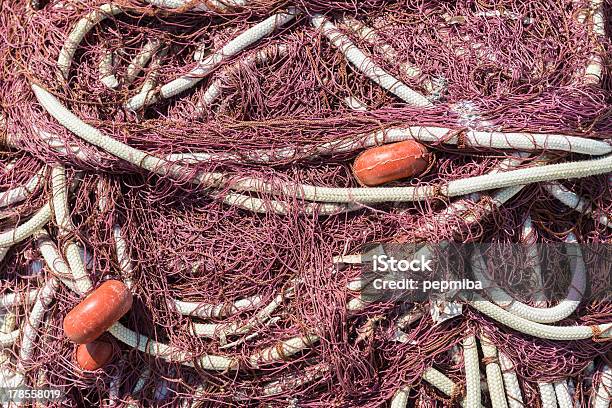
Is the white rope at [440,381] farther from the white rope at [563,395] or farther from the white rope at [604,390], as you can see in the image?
the white rope at [604,390]

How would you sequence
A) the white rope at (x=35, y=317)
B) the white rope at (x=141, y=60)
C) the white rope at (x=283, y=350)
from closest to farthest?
1. the white rope at (x=283, y=350)
2. the white rope at (x=35, y=317)
3. the white rope at (x=141, y=60)

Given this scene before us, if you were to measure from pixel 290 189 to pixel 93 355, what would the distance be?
38.7 inches

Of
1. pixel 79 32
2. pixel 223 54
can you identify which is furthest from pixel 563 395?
pixel 79 32

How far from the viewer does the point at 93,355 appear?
2221 millimetres

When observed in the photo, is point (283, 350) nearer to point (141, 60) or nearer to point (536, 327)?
point (536, 327)

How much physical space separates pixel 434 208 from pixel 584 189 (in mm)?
606

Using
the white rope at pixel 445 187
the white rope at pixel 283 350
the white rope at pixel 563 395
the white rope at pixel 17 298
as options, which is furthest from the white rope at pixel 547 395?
the white rope at pixel 17 298

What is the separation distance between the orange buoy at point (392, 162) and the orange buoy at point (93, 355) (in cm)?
119

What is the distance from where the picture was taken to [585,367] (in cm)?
231

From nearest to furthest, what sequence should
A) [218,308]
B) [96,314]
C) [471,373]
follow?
[96,314] < [471,373] < [218,308]

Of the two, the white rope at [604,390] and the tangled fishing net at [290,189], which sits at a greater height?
the tangled fishing net at [290,189]

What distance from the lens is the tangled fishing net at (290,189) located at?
222cm

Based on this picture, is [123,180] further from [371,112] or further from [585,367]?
[585,367]

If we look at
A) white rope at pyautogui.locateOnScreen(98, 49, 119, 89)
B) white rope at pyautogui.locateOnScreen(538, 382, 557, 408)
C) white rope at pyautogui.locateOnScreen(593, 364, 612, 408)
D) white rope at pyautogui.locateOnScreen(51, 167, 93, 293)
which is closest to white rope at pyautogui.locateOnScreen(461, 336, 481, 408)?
white rope at pyautogui.locateOnScreen(538, 382, 557, 408)
